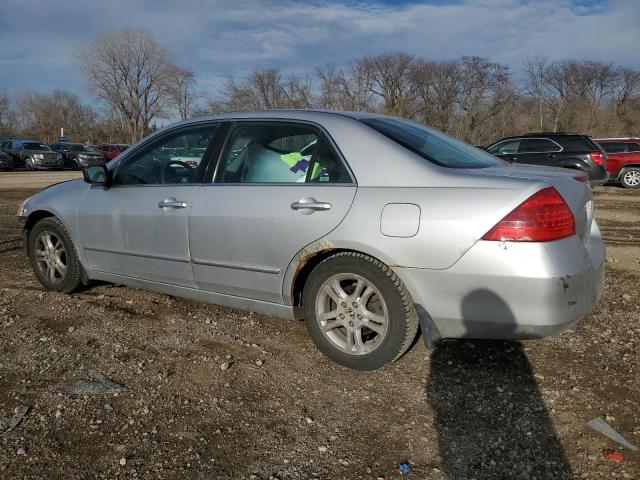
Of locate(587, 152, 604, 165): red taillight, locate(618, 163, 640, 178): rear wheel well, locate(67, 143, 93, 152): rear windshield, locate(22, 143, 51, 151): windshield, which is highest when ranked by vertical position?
locate(22, 143, 51, 151): windshield

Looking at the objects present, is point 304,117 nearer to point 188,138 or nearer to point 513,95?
point 188,138

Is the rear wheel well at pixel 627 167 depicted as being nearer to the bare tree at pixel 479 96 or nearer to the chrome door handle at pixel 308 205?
the chrome door handle at pixel 308 205

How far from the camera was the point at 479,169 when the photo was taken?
3.15 metres

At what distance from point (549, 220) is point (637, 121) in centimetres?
6271

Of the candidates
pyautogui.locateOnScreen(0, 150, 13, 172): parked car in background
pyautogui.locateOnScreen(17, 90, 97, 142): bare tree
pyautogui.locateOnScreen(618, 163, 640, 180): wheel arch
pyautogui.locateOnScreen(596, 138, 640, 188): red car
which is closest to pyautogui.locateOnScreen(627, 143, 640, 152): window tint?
pyautogui.locateOnScreen(596, 138, 640, 188): red car

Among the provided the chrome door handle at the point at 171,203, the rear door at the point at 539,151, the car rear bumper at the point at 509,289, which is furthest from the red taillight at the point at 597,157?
the chrome door handle at the point at 171,203

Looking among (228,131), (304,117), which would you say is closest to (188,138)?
(228,131)

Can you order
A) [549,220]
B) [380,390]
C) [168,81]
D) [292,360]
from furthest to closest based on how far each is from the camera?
[168,81] → [292,360] → [380,390] → [549,220]

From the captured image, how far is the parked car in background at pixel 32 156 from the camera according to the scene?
29.5m

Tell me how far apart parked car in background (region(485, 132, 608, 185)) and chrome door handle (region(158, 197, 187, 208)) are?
1081 centimetres

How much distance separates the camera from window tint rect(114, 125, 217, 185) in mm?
3836

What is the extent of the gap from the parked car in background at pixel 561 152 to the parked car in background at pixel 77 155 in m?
25.2

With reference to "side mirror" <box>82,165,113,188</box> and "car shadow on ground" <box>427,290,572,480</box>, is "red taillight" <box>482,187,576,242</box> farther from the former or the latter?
"side mirror" <box>82,165,113,188</box>

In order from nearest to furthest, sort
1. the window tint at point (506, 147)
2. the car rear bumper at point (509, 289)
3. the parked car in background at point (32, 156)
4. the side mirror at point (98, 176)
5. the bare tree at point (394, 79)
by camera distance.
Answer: the car rear bumper at point (509, 289)
the side mirror at point (98, 176)
the window tint at point (506, 147)
the parked car in background at point (32, 156)
the bare tree at point (394, 79)
